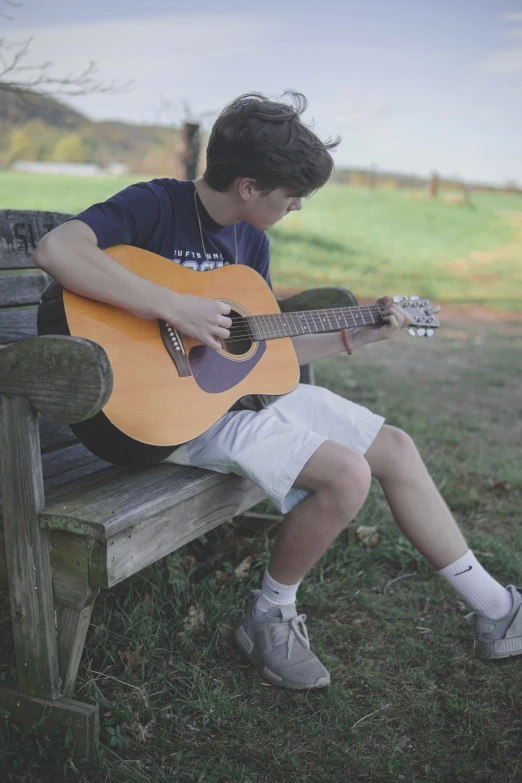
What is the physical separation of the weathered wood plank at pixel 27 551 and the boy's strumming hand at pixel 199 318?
1.67 feet

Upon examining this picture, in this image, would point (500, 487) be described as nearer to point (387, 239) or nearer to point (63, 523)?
point (63, 523)

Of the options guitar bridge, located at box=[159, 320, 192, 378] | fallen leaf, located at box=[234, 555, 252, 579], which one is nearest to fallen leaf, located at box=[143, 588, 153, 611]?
fallen leaf, located at box=[234, 555, 252, 579]

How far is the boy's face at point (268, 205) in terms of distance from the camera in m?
2.24

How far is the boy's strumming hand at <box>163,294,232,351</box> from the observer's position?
1.94 meters

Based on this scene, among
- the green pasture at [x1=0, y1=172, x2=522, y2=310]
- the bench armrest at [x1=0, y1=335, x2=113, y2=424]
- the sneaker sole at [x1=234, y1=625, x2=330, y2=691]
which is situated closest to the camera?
the bench armrest at [x1=0, y1=335, x2=113, y2=424]

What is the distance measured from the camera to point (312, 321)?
2.50 metres

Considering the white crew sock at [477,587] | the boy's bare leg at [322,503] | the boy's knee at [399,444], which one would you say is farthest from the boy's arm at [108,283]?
the white crew sock at [477,587]

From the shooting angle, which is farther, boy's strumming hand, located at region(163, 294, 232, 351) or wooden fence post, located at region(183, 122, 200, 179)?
wooden fence post, located at region(183, 122, 200, 179)

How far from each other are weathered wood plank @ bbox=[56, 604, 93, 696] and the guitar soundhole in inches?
36.8

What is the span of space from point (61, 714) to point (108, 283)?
114cm

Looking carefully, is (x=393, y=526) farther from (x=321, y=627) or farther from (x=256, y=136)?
(x=256, y=136)

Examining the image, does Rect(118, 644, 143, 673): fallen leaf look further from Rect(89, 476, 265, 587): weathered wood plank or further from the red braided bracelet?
the red braided bracelet

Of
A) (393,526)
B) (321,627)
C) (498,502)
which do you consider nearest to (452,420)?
(498,502)

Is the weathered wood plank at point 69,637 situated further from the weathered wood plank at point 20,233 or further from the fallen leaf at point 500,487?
the fallen leaf at point 500,487
